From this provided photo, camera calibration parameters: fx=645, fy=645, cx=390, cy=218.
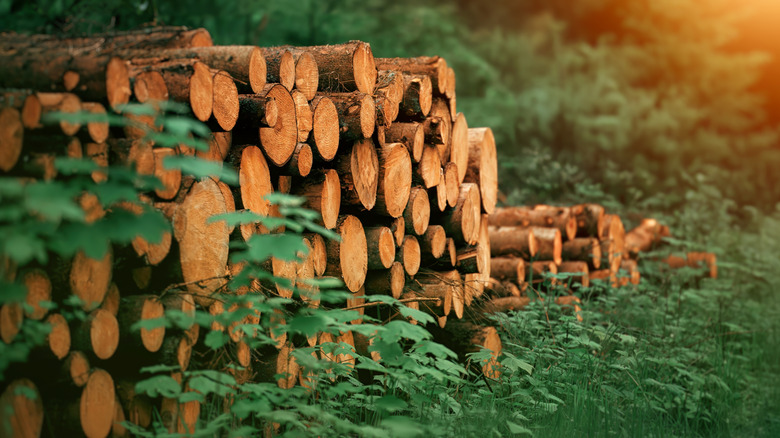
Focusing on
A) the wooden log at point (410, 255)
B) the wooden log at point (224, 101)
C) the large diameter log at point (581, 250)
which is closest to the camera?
the wooden log at point (224, 101)

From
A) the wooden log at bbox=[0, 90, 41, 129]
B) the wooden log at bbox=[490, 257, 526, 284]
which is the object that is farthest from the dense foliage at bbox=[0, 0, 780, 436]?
the wooden log at bbox=[490, 257, 526, 284]

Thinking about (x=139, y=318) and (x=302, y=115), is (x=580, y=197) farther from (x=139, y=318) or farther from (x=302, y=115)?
(x=139, y=318)

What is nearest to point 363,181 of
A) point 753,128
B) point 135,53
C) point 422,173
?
point 422,173

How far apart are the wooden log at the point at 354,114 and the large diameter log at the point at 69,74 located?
116 centimetres

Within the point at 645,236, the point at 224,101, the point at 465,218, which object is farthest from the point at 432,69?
the point at 645,236

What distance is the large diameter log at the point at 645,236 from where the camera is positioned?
6.77 meters

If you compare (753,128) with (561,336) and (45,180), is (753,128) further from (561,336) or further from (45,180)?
(45,180)

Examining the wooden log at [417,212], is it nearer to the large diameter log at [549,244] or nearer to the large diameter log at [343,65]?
the large diameter log at [343,65]

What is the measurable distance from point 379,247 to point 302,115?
74cm

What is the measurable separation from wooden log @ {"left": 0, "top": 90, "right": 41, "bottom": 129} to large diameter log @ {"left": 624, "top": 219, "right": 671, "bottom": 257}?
5.99 metres

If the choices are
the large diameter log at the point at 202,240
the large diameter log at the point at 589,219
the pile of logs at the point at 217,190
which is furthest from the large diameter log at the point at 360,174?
the large diameter log at the point at 589,219

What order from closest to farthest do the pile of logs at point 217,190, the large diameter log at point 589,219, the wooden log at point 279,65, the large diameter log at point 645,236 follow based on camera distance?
the pile of logs at point 217,190, the wooden log at point 279,65, the large diameter log at point 589,219, the large diameter log at point 645,236

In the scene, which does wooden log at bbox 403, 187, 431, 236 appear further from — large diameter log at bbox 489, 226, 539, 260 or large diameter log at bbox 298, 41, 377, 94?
large diameter log at bbox 489, 226, 539, 260

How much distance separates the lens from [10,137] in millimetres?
1643
